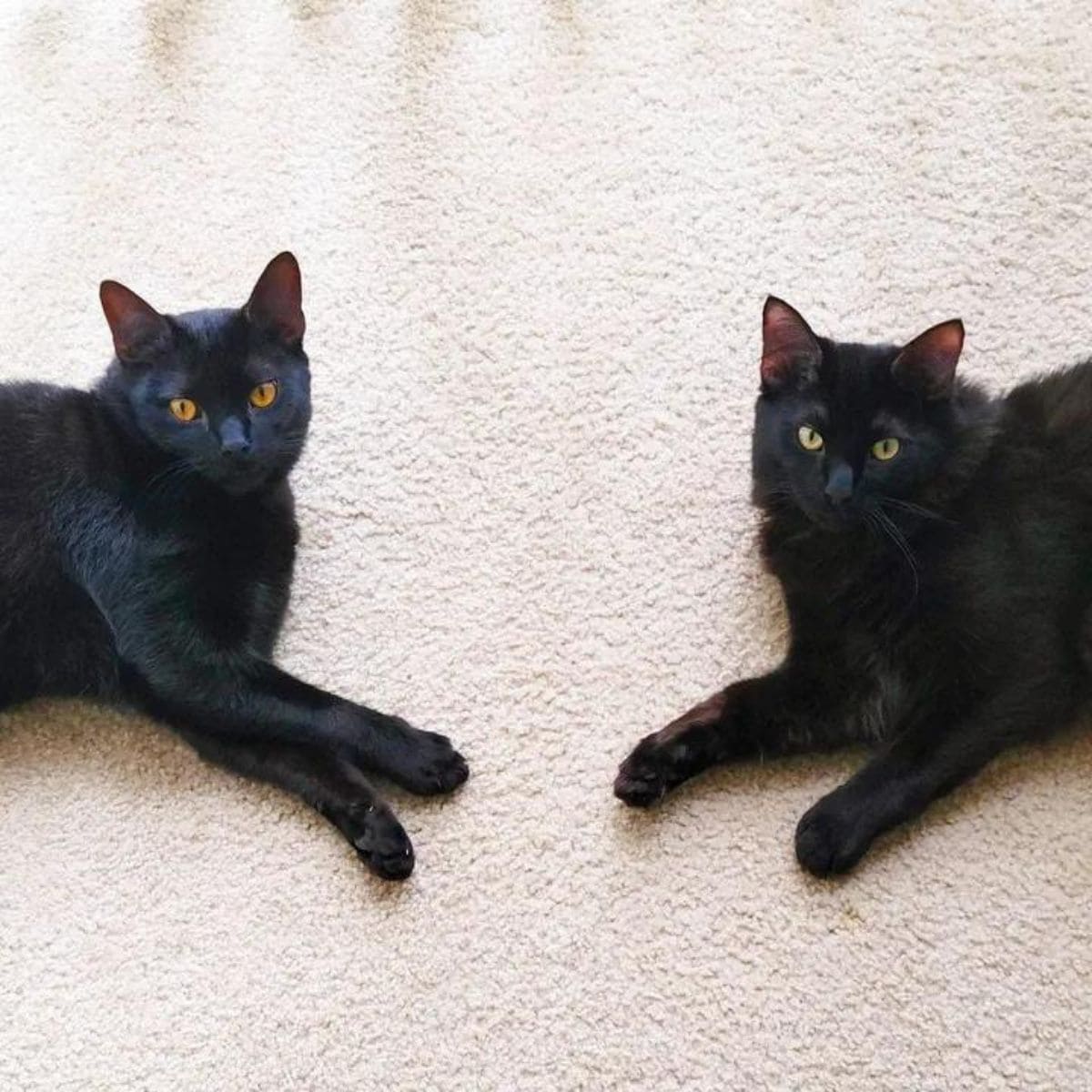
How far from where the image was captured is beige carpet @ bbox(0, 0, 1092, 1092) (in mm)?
1405

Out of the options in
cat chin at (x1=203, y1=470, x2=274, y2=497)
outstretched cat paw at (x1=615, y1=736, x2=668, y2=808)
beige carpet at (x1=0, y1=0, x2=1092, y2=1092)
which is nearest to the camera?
beige carpet at (x1=0, y1=0, x2=1092, y2=1092)

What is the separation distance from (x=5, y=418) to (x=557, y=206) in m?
0.87

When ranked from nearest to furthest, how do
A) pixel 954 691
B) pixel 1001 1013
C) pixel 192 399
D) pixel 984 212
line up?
pixel 1001 1013 → pixel 954 691 → pixel 192 399 → pixel 984 212

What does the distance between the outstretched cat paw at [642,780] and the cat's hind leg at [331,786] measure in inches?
9.9

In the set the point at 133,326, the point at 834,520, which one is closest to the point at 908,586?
the point at 834,520

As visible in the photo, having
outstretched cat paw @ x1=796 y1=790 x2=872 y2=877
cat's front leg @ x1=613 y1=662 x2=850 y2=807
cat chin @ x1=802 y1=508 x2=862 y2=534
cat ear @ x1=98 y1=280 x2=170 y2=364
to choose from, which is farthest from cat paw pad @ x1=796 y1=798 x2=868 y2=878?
cat ear @ x1=98 y1=280 x2=170 y2=364

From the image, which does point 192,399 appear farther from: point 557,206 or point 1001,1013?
point 1001,1013

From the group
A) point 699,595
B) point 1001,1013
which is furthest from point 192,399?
point 1001,1013

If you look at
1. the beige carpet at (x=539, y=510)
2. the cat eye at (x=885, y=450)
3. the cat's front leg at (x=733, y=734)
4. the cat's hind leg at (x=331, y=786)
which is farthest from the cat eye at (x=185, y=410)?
the cat eye at (x=885, y=450)

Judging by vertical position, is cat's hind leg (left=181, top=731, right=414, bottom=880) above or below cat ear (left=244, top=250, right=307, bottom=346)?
below

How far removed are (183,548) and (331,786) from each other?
13.7 inches

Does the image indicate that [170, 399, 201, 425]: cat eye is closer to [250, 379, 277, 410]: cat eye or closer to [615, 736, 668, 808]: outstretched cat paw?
[250, 379, 277, 410]: cat eye

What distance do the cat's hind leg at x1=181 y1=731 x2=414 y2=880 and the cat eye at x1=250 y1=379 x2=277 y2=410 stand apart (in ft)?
1.33

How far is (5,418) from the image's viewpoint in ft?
5.50
